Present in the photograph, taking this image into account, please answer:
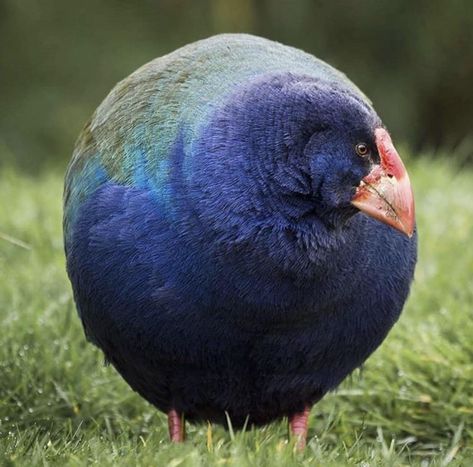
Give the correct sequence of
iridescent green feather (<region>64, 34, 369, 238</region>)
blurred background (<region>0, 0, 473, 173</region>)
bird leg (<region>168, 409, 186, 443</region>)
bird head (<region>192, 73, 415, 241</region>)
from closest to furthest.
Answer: bird head (<region>192, 73, 415, 241</region>)
iridescent green feather (<region>64, 34, 369, 238</region>)
bird leg (<region>168, 409, 186, 443</region>)
blurred background (<region>0, 0, 473, 173</region>)

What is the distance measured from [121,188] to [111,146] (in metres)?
0.19

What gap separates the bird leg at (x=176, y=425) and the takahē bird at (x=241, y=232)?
55mm

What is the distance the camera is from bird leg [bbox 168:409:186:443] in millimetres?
3578

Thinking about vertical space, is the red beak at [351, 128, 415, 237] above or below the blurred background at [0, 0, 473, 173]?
above

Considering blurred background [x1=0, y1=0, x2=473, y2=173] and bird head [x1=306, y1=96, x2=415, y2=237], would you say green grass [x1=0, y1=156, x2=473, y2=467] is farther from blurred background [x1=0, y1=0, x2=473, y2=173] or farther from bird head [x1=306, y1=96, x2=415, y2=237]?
blurred background [x1=0, y1=0, x2=473, y2=173]

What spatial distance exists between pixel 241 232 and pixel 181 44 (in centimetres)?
534

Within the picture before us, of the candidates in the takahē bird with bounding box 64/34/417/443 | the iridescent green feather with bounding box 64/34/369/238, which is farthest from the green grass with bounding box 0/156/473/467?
the iridescent green feather with bounding box 64/34/369/238

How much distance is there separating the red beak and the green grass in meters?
0.57

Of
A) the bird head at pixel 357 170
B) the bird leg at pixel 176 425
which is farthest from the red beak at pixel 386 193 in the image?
the bird leg at pixel 176 425

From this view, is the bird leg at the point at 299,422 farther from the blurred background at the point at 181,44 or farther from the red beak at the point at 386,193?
the blurred background at the point at 181,44

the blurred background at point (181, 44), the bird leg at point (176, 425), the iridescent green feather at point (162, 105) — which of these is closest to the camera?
the iridescent green feather at point (162, 105)

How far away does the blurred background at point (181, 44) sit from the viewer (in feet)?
26.7

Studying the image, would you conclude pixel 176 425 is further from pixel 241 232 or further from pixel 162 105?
pixel 162 105

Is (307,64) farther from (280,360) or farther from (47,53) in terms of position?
(47,53)
